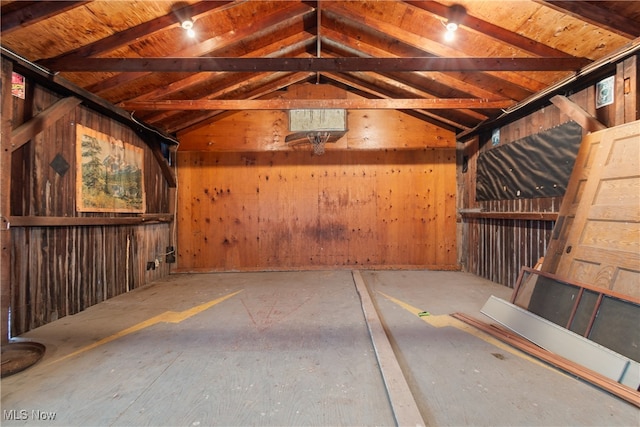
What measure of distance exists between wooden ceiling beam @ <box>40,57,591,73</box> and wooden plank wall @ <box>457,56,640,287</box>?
17.7 inches

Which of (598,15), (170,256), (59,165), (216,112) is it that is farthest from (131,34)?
(598,15)

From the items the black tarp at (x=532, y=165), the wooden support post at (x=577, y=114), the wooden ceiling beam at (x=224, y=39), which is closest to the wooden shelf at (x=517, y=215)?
the black tarp at (x=532, y=165)

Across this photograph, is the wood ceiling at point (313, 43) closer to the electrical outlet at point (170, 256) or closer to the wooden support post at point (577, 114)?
the wooden support post at point (577, 114)

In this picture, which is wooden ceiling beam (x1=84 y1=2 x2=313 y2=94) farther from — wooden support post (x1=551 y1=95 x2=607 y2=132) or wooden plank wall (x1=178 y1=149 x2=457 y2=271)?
wooden support post (x1=551 y1=95 x2=607 y2=132)

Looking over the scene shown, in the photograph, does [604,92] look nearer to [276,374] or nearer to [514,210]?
[514,210]

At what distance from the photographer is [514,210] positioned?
3.50 meters

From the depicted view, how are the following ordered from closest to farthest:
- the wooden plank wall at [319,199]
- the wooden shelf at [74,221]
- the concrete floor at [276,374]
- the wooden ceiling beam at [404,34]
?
the concrete floor at [276,374]
the wooden shelf at [74,221]
the wooden ceiling beam at [404,34]
the wooden plank wall at [319,199]

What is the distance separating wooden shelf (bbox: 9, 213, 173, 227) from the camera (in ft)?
7.29

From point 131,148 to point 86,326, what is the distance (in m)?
2.39

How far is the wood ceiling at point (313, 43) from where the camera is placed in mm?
2076

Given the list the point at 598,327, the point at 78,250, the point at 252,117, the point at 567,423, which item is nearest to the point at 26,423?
the point at 78,250

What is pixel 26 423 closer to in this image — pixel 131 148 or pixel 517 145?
pixel 131 148

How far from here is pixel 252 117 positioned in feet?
15.6

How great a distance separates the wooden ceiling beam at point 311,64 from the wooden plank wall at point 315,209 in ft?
7.74
